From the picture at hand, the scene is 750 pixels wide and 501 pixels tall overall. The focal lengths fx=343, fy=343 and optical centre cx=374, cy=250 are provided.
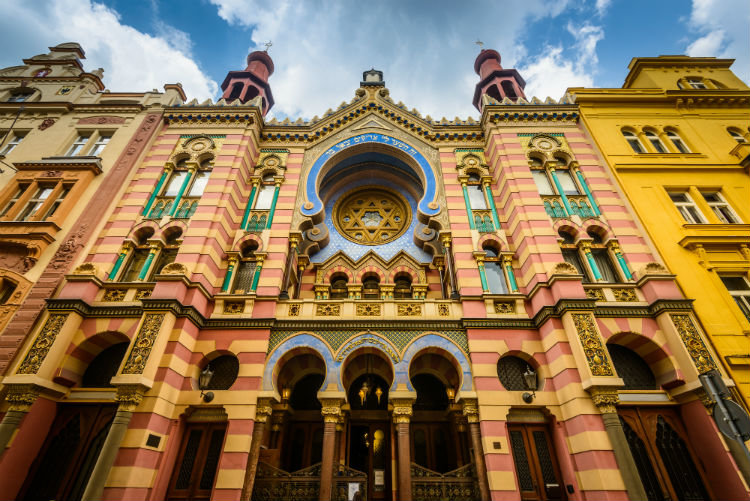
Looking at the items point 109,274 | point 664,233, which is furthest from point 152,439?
point 664,233

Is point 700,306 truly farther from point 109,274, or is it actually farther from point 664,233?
point 109,274

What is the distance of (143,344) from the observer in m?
10.4

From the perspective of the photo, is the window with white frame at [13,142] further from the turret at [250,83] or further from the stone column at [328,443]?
the stone column at [328,443]

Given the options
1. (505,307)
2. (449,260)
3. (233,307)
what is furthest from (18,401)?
(505,307)

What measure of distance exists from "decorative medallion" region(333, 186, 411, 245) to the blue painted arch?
7.60 ft

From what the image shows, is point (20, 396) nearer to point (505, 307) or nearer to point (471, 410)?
point (471, 410)

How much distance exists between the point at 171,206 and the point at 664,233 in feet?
66.5

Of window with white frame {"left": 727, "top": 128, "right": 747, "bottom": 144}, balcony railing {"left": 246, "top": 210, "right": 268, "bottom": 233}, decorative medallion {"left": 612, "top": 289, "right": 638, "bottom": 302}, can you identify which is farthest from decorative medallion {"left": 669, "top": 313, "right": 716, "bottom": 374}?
balcony railing {"left": 246, "top": 210, "right": 268, "bottom": 233}

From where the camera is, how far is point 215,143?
1694 centimetres

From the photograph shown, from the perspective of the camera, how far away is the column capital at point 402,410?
10.9 m

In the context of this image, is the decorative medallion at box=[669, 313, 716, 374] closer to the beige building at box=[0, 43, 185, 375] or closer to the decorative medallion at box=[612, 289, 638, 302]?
the decorative medallion at box=[612, 289, 638, 302]

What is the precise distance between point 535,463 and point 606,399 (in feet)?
9.64

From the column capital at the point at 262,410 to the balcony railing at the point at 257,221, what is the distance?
23.5ft

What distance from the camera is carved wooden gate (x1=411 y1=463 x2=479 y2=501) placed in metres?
10.0
